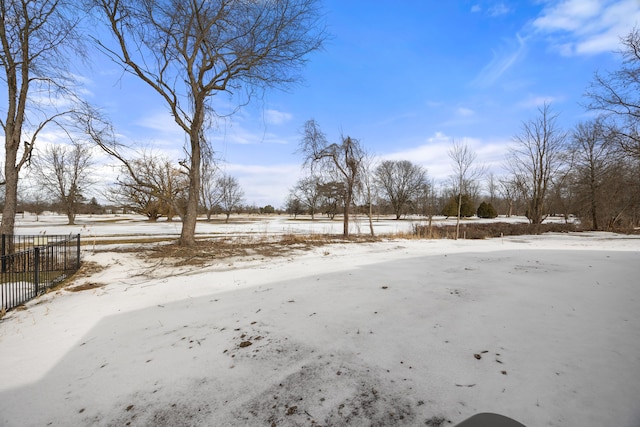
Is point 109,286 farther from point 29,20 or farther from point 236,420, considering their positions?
point 29,20

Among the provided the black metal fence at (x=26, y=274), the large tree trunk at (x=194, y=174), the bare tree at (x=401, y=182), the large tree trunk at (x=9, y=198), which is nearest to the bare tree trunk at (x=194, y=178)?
the large tree trunk at (x=194, y=174)

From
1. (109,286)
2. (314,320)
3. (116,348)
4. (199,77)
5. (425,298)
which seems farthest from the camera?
(199,77)

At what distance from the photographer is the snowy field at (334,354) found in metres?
2.07

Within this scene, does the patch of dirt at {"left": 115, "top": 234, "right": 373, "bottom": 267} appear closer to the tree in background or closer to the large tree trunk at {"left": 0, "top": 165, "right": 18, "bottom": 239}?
the large tree trunk at {"left": 0, "top": 165, "right": 18, "bottom": 239}

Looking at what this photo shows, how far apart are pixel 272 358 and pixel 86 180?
40255mm

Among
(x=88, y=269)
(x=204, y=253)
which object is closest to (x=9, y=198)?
(x=88, y=269)

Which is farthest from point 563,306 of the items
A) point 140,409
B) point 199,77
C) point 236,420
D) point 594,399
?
point 199,77

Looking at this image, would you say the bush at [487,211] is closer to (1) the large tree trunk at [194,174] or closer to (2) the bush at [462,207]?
(2) the bush at [462,207]

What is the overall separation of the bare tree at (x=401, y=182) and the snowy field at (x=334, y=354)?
5065 centimetres

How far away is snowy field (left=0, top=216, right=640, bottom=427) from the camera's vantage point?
2.07m

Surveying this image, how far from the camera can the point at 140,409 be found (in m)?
2.22

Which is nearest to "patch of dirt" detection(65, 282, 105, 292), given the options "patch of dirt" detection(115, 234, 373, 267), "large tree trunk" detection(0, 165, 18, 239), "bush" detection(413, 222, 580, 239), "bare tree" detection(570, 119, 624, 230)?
"patch of dirt" detection(115, 234, 373, 267)

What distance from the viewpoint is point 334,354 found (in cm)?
285

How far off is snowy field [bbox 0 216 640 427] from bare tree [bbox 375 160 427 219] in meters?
50.7
